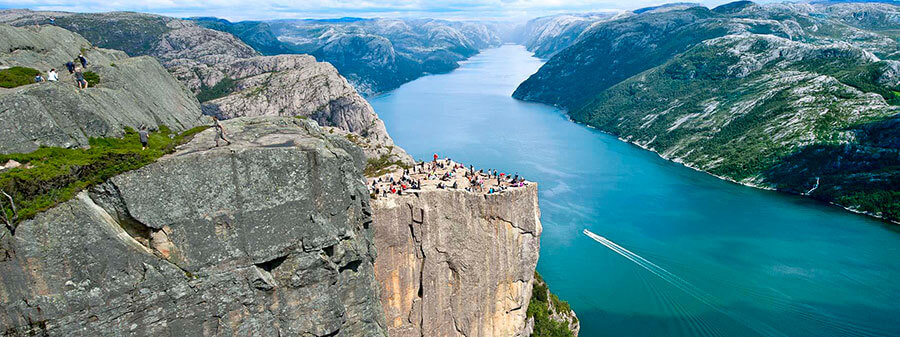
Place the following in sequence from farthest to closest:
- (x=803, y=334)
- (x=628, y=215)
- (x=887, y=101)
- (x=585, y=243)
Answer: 1. (x=887, y=101)
2. (x=628, y=215)
3. (x=585, y=243)
4. (x=803, y=334)

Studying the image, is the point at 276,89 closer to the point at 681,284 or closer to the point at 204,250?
the point at 681,284

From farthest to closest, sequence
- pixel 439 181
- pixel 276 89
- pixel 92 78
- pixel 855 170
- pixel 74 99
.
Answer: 1. pixel 276 89
2. pixel 855 170
3. pixel 439 181
4. pixel 92 78
5. pixel 74 99

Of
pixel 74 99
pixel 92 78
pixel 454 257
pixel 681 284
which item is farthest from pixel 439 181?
pixel 681 284

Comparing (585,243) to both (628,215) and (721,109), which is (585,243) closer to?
(628,215)

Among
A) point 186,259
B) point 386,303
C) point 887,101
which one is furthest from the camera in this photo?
point 887,101

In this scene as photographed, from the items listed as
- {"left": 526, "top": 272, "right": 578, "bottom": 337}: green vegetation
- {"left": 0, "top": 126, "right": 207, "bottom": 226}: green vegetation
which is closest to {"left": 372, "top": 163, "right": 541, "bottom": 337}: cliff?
{"left": 526, "top": 272, "right": 578, "bottom": 337}: green vegetation

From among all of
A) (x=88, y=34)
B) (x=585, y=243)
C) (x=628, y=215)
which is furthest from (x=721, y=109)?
(x=88, y=34)

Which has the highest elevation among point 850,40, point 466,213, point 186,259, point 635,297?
point 850,40

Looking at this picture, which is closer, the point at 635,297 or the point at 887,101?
the point at 635,297
